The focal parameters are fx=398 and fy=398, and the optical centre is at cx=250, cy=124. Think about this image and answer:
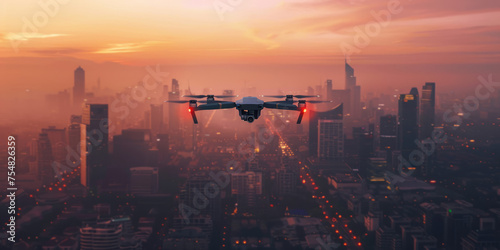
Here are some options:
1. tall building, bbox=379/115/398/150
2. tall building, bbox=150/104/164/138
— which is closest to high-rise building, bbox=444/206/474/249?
tall building, bbox=379/115/398/150

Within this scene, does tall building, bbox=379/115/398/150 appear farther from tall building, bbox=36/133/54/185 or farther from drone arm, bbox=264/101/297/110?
drone arm, bbox=264/101/297/110

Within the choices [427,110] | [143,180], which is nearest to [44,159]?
[143,180]

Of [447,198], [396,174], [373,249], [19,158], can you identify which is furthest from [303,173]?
[19,158]

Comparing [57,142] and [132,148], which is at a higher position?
[57,142]

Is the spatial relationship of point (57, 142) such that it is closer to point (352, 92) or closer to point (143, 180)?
point (143, 180)

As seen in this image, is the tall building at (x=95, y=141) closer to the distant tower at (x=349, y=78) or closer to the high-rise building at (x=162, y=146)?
the high-rise building at (x=162, y=146)
